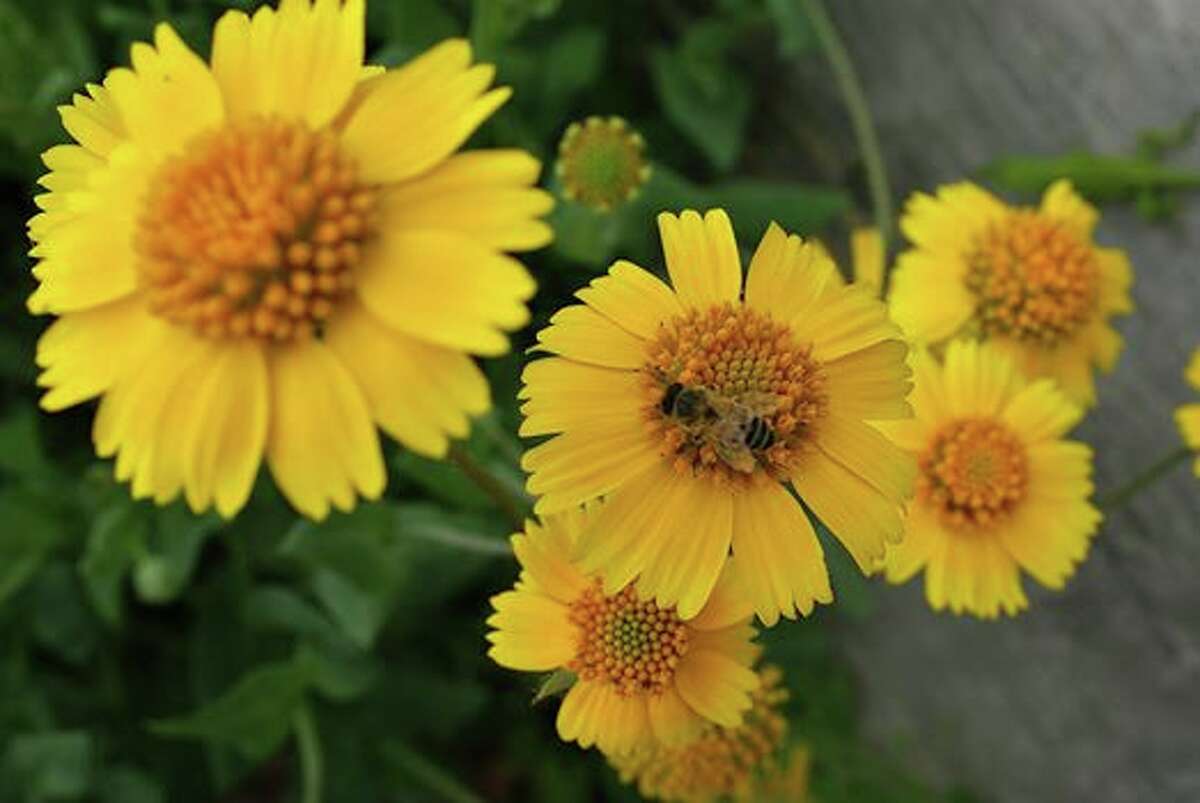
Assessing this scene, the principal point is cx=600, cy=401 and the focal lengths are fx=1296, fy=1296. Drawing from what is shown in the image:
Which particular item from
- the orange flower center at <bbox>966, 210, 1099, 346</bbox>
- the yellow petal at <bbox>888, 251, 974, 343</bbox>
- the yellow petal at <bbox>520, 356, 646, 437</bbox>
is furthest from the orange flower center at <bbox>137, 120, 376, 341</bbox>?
the orange flower center at <bbox>966, 210, 1099, 346</bbox>

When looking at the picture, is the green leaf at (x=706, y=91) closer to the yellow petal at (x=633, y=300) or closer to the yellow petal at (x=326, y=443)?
the yellow petal at (x=633, y=300)

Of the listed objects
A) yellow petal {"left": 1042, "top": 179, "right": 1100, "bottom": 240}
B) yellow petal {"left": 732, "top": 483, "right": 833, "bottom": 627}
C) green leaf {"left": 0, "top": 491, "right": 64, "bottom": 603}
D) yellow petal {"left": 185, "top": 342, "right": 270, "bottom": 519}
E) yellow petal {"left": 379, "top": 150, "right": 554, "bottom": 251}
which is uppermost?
yellow petal {"left": 379, "top": 150, "right": 554, "bottom": 251}

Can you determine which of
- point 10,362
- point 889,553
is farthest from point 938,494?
point 10,362

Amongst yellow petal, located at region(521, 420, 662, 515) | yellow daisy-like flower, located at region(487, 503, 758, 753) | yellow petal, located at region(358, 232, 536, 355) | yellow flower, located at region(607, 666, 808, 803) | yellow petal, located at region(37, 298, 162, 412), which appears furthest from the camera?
yellow flower, located at region(607, 666, 808, 803)

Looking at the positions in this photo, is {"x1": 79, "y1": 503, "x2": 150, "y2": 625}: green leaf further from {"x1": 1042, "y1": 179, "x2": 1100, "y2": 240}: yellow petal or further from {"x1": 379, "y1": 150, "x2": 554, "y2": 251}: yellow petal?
{"x1": 1042, "y1": 179, "x2": 1100, "y2": 240}: yellow petal

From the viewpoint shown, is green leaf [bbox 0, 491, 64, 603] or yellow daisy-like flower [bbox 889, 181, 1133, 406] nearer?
yellow daisy-like flower [bbox 889, 181, 1133, 406]

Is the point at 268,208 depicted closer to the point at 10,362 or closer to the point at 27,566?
the point at 27,566

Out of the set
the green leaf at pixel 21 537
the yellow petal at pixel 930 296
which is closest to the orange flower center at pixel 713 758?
the yellow petal at pixel 930 296

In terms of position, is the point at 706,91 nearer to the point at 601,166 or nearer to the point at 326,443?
the point at 601,166
